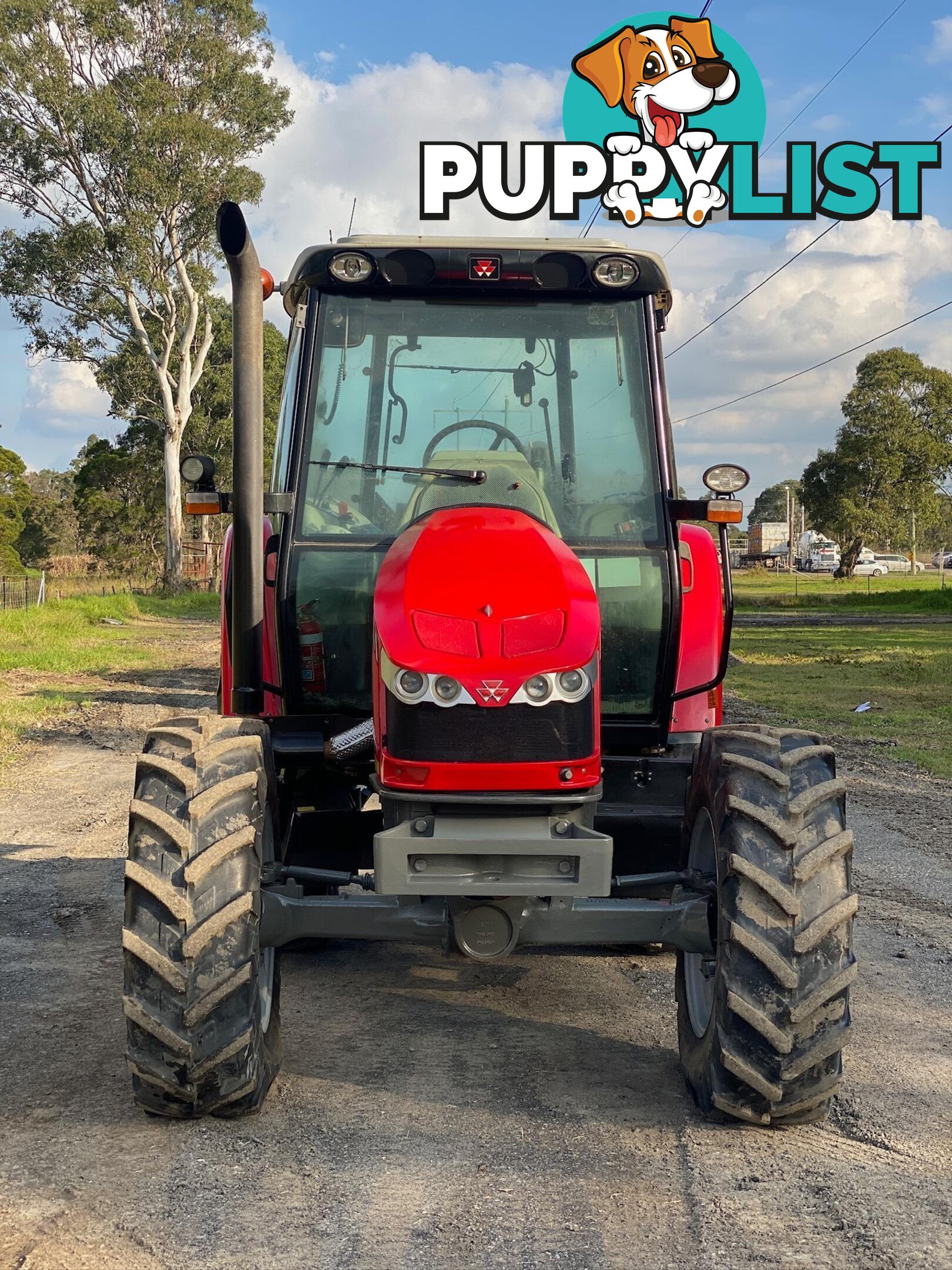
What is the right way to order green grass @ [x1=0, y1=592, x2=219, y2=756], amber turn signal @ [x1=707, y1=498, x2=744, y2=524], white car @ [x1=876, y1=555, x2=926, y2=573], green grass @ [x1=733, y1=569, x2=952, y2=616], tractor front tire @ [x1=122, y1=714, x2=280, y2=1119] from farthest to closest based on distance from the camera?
white car @ [x1=876, y1=555, x2=926, y2=573] → green grass @ [x1=733, y1=569, x2=952, y2=616] → green grass @ [x1=0, y1=592, x2=219, y2=756] → amber turn signal @ [x1=707, y1=498, x2=744, y2=524] → tractor front tire @ [x1=122, y1=714, x2=280, y2=1119]

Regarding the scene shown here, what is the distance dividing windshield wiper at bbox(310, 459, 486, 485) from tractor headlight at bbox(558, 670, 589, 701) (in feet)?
4.03

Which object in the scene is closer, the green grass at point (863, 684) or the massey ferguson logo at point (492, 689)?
the massey ferguson logo at point (492, 689)

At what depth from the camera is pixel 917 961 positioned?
612cm

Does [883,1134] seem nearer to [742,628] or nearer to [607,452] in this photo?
[607,452]

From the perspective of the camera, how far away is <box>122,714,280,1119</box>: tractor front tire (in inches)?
153

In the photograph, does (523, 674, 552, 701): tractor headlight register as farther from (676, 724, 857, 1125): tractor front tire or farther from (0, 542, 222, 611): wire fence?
(0, 542, 222, 611): wire fence

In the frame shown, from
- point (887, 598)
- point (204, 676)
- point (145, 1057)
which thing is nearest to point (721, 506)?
point (145, 1057)

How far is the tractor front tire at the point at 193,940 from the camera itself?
12.7ft

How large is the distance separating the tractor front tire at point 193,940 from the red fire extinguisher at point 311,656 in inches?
41.0

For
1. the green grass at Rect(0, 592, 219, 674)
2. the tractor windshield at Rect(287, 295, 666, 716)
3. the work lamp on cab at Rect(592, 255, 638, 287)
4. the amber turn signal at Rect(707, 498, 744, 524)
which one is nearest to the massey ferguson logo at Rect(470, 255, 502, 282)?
the tractor windshield at Rect(287, 295, 666, 716)

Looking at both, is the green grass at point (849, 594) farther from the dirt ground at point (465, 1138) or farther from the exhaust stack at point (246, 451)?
the exhaust stack at point (246, 451)

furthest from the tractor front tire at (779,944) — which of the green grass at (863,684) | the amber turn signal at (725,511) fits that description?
the green grass at (863,684)

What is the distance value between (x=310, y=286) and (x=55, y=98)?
33803mm

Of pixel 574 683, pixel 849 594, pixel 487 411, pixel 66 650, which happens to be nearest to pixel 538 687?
pixel 574 683
